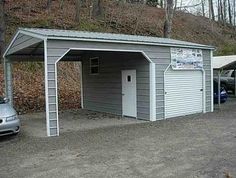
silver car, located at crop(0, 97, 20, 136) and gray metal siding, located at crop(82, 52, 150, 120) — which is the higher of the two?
gray metal siding, located at crop(82, 52, 150, 120)

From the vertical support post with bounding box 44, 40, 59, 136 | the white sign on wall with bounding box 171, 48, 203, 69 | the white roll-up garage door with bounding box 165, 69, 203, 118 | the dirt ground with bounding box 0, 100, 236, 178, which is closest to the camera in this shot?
the dirt ground with bounding box 0, 100, 236, 178

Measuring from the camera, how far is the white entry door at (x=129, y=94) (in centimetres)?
1455

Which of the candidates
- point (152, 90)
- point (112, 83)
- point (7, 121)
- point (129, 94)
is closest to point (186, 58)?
point (152, 90)

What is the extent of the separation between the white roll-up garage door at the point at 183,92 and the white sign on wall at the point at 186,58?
0.25m

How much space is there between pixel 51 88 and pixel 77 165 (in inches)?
156

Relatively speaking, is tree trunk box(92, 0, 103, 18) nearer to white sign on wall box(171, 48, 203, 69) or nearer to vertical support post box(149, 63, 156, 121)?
white sign on wall box(171, 48, 203, 69)

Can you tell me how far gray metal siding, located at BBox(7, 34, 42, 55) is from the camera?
1198 cm

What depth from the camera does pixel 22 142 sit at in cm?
1013

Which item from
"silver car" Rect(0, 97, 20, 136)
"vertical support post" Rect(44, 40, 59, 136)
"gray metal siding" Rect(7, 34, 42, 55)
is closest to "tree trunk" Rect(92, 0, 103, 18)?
"gray metal siding" Rect(7, 34, 42, 55)

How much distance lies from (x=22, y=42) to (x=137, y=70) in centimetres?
440

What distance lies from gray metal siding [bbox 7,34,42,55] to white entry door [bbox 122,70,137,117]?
4.27 m

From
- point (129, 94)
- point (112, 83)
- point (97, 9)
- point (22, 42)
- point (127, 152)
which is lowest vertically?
point (127, 152)

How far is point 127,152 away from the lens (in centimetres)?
845

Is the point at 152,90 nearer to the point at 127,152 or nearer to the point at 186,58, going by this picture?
the point at 186,58
